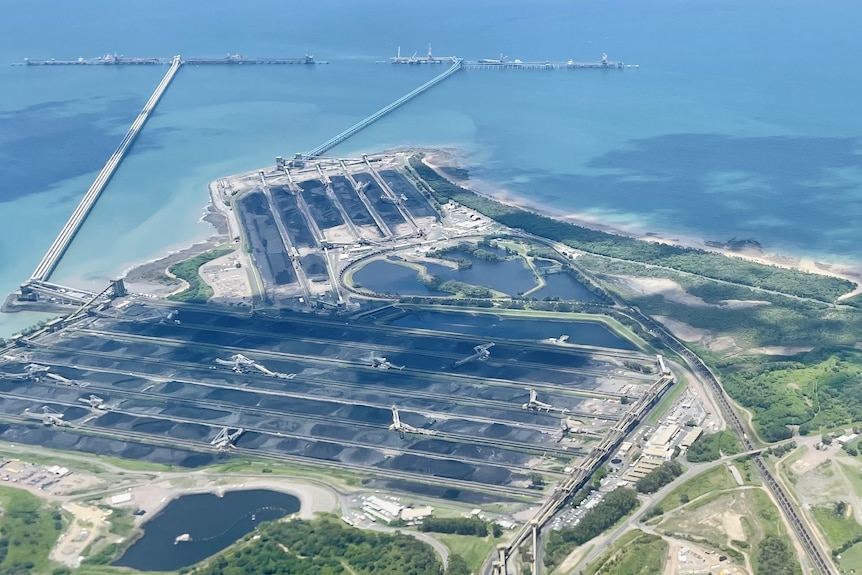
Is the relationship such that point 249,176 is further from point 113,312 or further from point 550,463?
point 550,463

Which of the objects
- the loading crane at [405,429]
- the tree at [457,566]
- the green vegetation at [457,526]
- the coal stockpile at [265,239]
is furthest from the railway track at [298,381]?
the coal stockpile at [265,239]

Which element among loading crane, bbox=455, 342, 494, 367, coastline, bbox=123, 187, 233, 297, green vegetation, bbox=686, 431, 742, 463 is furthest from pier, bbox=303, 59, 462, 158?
green vegetation, bbox=686, 431, 742, 463

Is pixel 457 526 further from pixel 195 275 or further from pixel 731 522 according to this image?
pixel 195 275

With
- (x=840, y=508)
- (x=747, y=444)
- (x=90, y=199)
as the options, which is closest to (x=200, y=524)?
(x=747, y=444)

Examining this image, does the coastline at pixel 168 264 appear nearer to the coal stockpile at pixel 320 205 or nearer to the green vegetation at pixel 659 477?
the coal stockpile at pixel 320 205

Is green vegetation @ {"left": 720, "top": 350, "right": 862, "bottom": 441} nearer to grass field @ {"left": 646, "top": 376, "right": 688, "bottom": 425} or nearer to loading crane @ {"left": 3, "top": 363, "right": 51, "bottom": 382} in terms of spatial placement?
grass field @ {"left": 646, "top": 376, "right": 688, "bottom": 425}
